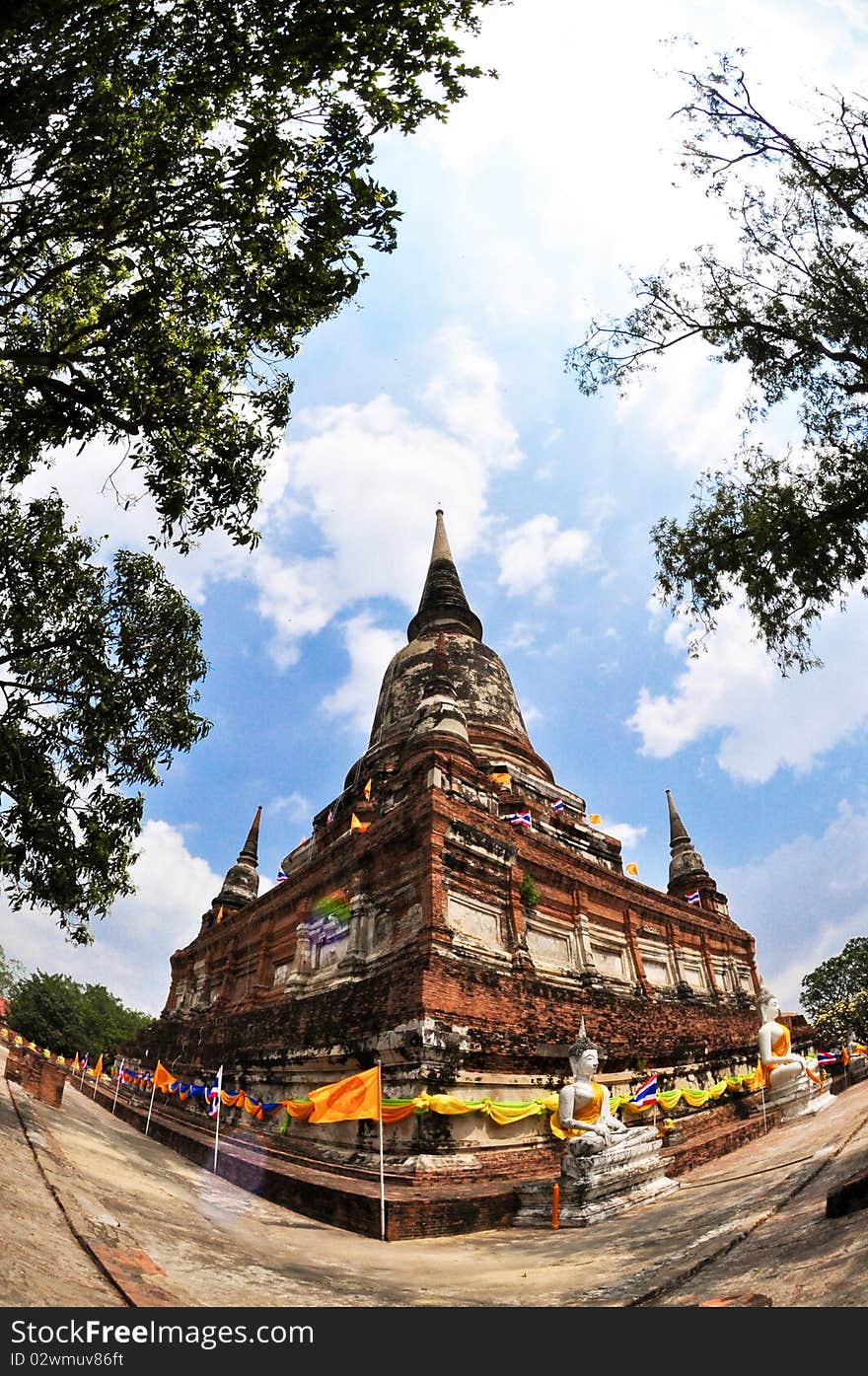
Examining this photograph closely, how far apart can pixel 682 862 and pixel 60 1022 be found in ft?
128

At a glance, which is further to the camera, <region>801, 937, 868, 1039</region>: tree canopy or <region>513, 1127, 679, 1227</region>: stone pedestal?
<region>801, 937, 868, 1039</region>: tree canopy

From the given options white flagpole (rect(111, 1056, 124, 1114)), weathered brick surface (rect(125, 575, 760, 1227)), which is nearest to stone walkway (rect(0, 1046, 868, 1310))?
weathered brick surface (rect(125, 575, 760, 1227))

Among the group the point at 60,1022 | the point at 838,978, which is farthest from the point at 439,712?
the point at 838,978

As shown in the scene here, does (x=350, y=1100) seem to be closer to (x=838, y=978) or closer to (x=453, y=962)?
(x=453, y=962)

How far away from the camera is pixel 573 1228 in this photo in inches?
329

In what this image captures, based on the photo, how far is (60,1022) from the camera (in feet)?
140

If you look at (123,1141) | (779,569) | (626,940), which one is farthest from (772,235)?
(123,1141)

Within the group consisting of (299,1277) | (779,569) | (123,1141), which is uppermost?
(779,569)

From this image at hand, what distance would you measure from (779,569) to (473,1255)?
365 inches

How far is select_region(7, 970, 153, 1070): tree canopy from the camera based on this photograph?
4184 cm

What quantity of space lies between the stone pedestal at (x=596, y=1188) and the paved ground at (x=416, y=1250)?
10.6 inches

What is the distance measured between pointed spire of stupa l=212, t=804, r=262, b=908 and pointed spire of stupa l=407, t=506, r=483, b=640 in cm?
1112

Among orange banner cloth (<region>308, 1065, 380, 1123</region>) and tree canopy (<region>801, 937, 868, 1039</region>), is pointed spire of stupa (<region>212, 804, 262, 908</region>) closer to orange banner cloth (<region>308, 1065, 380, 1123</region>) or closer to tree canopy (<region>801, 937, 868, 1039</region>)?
orange banner cloth (<region>308, 1065, 380, 1123</region>)
